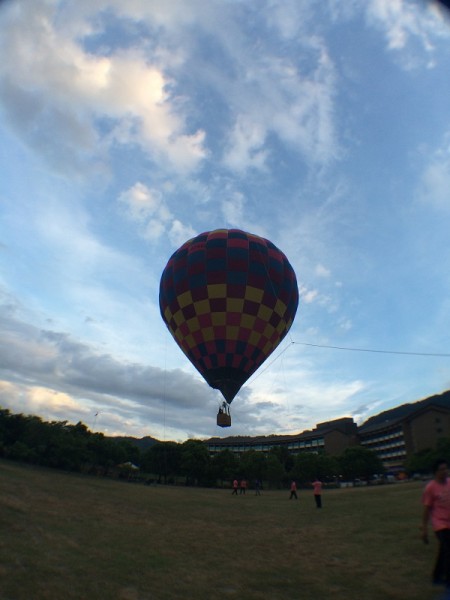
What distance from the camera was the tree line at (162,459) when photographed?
56.3 metres

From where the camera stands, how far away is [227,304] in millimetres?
27516

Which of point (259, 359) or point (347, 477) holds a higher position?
point (259, 359)

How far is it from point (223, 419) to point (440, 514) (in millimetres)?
22700

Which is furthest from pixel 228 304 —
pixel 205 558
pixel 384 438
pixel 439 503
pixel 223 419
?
pixel 384 438

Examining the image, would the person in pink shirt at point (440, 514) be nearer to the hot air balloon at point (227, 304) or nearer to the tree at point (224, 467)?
the hot air balloon at point (227, 304)

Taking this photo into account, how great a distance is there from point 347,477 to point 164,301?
78.4 metres

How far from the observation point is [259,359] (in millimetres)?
28953

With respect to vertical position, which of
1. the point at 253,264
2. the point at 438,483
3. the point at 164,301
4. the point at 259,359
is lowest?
the point at 438,483

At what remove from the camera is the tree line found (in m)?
56.3

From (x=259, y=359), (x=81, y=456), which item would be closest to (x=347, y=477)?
(x=81, y=456)

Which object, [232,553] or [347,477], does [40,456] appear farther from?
[347,477]

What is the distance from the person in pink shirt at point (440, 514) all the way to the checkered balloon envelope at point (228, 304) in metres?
20.7

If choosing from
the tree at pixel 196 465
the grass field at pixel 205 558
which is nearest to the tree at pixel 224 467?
the tree at pixel 196 465

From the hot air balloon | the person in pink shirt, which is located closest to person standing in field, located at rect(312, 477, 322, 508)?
the hot air balloon
